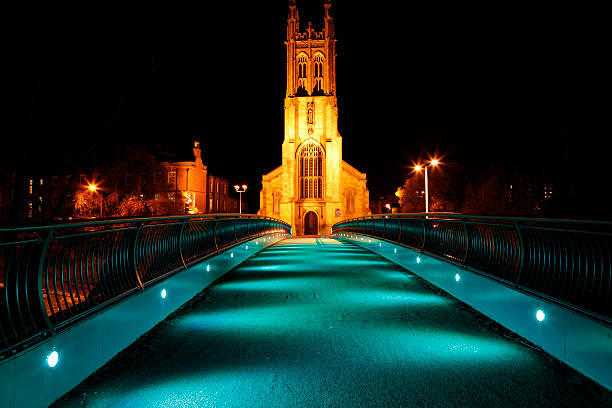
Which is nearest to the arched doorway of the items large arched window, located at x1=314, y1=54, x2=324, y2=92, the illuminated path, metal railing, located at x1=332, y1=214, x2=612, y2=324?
large arched window, located at x1=314, y1=54, x2=324, y2=92

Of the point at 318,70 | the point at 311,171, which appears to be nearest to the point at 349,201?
the point at 311,171

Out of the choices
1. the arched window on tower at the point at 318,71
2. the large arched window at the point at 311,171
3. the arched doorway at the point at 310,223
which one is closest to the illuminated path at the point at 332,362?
the large arched window at the point at 311,171

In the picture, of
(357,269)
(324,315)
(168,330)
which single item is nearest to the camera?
(168,330)

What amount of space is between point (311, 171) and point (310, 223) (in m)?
7.29

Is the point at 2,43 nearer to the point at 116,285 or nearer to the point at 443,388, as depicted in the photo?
the point at 116,285

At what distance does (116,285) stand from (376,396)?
4.06 m

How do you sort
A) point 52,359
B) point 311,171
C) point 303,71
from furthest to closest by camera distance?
point 303,71
point 311,171
point 52,359

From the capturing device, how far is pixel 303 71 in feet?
228

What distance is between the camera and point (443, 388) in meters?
4.01

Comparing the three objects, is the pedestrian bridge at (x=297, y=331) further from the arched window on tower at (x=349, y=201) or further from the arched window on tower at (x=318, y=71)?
the arched window on tower at (x=318, y=71)

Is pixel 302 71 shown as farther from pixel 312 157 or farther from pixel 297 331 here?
pixel 297 331

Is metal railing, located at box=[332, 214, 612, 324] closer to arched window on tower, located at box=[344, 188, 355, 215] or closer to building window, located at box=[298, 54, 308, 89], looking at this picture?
arched window on tower, located at box=[344, 188, 355, 215]

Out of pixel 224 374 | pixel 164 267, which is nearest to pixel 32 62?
pixel 164 267

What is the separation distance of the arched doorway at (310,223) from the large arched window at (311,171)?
107 inches
